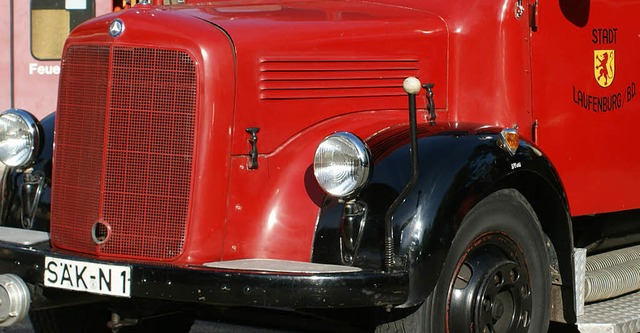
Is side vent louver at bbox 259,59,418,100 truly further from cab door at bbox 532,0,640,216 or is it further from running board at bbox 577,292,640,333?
running board at bbox 577,292,640,333

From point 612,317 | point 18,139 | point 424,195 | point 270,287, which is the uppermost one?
point 18,139

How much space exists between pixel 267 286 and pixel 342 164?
1.80 ft

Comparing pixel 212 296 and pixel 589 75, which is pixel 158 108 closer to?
pixel 212 296

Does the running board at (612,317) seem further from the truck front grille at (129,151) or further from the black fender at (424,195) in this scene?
the truck front grille at (129,151)

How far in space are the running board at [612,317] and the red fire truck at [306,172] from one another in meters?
0.02

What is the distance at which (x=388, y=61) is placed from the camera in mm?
5031

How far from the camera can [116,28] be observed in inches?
180

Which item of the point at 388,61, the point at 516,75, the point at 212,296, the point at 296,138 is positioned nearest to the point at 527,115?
the point at 516,75

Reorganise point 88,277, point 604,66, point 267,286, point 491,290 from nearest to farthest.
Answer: point 267,286 < point 88,277 < point 491,290 < point 604,66

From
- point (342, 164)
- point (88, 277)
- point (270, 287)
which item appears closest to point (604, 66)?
point (342, 164)

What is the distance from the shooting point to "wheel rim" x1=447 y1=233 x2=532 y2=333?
449cm

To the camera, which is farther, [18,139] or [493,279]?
[18,139]

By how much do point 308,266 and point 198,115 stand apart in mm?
711

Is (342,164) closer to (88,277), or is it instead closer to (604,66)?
(88,277)
